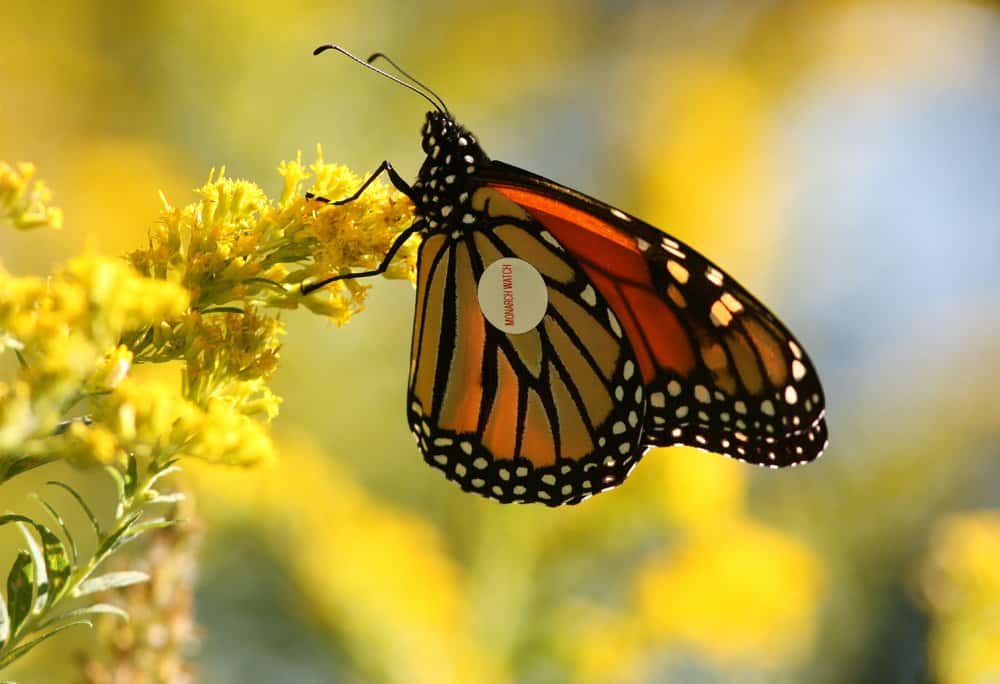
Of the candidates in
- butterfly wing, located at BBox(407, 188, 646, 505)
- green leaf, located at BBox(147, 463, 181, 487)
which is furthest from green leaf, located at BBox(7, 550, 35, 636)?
butterfly wing, located at BBox(407, 188, 646, 505)

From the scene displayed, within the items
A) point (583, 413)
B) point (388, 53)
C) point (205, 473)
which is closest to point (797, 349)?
point (583, 413)

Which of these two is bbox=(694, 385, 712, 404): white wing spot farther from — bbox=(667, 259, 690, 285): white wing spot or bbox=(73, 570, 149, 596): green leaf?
bbox=(73, 570, 149, 596): green leaf

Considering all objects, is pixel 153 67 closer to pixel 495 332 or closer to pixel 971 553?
pixel 495 332

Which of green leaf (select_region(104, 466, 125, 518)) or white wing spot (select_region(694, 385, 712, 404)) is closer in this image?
green leaf (select_region(104, 466, 125, 518))

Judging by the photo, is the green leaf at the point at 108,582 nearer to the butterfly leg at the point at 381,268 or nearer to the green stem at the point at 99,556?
the green stem at the point at 99,556

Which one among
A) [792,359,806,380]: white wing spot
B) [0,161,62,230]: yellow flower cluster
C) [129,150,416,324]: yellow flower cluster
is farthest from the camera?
[792,359,806,380]: white wing spot

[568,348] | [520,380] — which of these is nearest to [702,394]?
[568,348]

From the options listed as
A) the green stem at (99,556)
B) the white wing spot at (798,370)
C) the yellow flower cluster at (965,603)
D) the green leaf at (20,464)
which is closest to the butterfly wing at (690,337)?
the white wing spot at (798,370)
